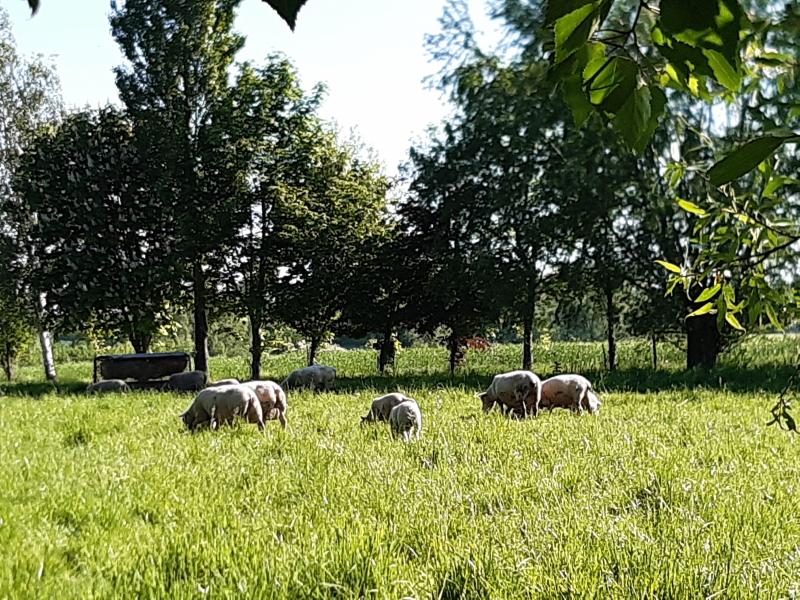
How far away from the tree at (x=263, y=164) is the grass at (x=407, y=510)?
15.1 meters

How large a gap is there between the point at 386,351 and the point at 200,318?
23.6 feet

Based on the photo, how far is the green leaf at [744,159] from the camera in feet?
2.58

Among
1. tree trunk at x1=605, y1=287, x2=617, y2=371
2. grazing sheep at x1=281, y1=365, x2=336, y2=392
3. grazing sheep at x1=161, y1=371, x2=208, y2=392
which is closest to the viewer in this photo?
grazing sheep at x1=281, y1=365, x2=336, y2=392

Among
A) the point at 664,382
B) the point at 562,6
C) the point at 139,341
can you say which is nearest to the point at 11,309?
the point at 139,341

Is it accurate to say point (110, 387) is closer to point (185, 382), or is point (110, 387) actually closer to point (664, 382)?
point (185, 382)

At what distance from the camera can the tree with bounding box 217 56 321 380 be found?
78.8 ft

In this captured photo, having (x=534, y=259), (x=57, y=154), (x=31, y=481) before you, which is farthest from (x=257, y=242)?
(x=31, y=481)

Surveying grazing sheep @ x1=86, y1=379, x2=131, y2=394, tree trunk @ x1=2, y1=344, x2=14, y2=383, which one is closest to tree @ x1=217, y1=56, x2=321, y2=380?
grazing sheep @ x1=86, y1=379, x2=131, y2=394

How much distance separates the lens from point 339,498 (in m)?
5.32

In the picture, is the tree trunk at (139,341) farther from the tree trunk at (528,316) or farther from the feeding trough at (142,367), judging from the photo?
the tree trunk at (528,316)

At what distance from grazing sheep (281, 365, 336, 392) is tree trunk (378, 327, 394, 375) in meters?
8.73

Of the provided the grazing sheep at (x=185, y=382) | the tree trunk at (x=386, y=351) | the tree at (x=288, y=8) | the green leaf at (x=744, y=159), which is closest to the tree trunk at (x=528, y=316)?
the tree trunk at (x=386, y=351)

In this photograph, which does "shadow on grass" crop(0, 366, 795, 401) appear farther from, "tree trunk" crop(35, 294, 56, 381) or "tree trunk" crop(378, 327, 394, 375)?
"tree trunk" crop(35, 294, 56, 381)

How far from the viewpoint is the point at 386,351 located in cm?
2709
